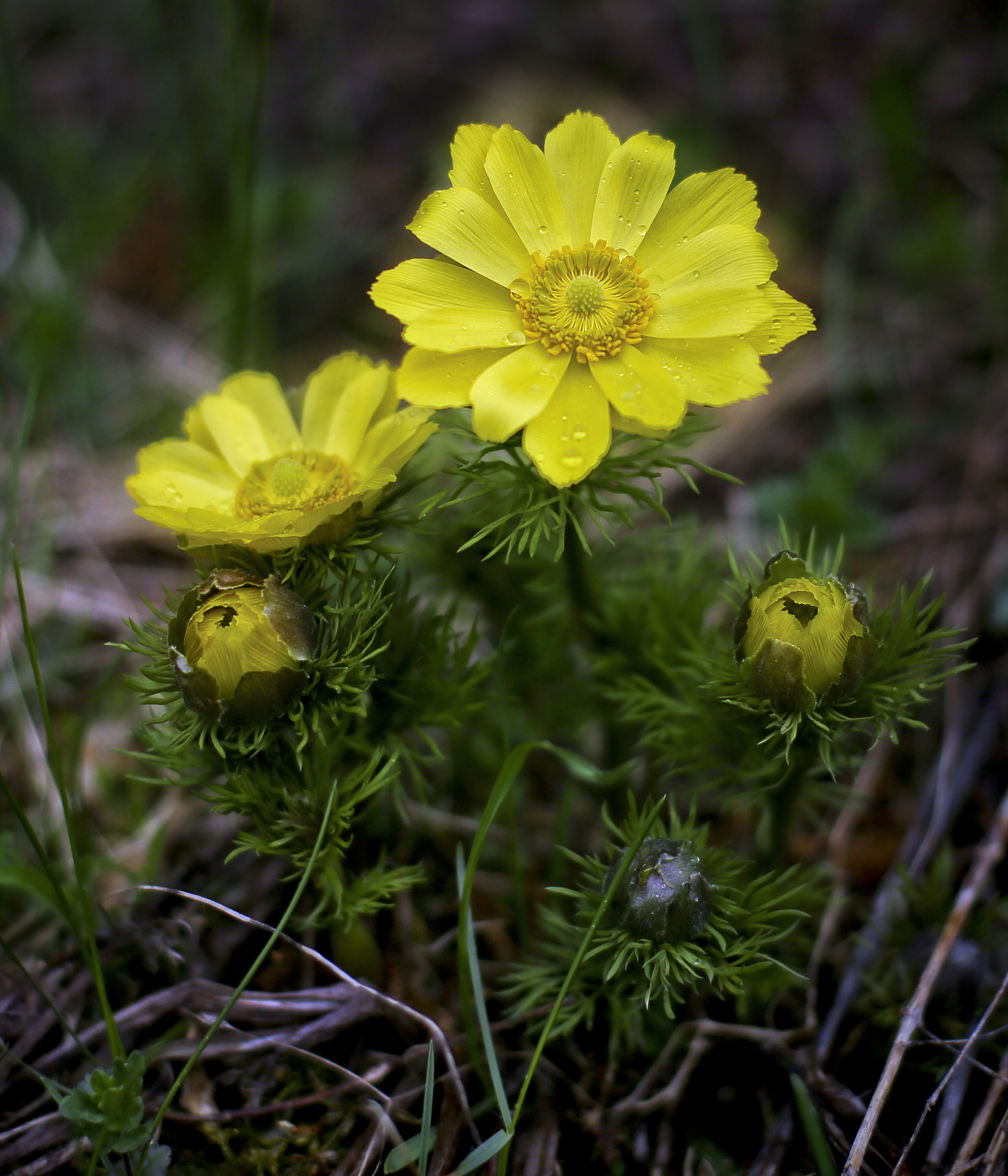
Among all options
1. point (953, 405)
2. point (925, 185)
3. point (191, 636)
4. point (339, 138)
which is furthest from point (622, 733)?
point (339, 138)

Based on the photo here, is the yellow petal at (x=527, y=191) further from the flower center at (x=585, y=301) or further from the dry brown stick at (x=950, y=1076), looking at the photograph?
the dry brown stick at (x=950, y=1076)

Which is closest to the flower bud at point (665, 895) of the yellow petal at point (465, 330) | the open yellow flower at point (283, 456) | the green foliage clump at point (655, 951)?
the green foliage clump at point (655, 951)

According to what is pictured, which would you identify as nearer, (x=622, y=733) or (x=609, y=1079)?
(x=609, y=1079)

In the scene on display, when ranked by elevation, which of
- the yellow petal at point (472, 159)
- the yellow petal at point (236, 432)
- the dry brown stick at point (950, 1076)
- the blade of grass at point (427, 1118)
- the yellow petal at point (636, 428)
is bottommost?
the dry brown stick at point (950, 1076)

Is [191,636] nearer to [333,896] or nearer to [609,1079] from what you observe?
[333,896]

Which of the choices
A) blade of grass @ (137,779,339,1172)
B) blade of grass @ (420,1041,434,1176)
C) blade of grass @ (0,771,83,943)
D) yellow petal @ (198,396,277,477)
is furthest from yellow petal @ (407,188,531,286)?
blade of grass @ (420,1041,434,1176)

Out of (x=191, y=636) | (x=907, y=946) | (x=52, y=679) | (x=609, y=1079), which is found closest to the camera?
(x=191, y=636)
